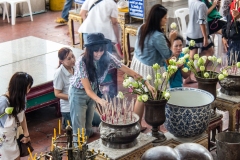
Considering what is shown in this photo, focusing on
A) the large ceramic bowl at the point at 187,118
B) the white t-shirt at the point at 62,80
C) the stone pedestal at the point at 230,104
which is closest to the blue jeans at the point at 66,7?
the white t-shirt at the point at 62,80

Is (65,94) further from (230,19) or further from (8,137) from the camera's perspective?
(230,19)

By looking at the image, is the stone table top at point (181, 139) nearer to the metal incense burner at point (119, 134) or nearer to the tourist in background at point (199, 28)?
the metal incense burner at point (119, 134)

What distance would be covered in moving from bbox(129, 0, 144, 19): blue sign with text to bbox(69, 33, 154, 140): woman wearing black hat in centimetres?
284

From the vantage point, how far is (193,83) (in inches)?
249

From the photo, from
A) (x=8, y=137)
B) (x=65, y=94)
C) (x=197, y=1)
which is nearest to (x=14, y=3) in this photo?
(x=197, y=1)

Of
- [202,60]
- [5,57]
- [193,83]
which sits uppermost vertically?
[202,60]

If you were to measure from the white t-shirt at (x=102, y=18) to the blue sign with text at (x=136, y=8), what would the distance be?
0.76 meters

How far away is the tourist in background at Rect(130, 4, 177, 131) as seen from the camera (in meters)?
4.36

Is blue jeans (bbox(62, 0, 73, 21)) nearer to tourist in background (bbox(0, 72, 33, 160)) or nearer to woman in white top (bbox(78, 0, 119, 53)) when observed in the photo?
woman in white top (bbox(78, 0, 119, 53))

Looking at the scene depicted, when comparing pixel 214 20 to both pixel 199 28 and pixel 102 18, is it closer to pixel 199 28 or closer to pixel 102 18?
pixel 199 28

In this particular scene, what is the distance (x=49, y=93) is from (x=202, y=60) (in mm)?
2065

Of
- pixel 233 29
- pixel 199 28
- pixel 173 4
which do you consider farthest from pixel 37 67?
pixel 173 4

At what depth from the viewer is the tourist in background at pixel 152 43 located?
436 centimetres

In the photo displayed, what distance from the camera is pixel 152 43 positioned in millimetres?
4430
